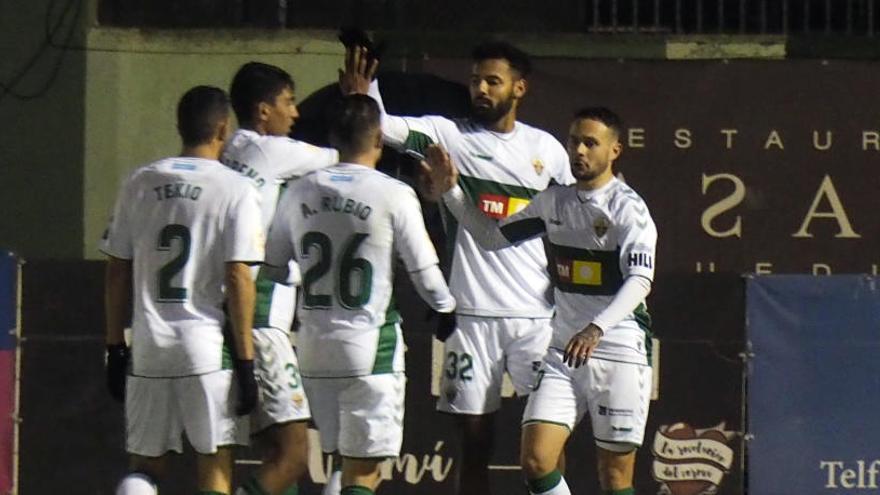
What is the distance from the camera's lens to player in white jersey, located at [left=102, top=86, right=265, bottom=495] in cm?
848

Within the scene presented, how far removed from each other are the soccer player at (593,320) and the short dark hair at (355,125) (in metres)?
0.65

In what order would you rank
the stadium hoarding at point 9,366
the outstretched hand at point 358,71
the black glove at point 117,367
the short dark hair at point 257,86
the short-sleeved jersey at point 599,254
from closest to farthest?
1. the black glove at point 117,367
2. the short-sleeved jersey at point 599,254
3. the short dark hair at point 257,86
4. the outstretched hand at point 358,71
5. the stadium hoarding at point 9,366

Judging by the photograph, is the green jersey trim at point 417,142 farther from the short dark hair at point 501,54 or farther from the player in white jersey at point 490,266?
the short dark hair at point 501,54

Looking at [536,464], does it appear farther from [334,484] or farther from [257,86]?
[257,86]

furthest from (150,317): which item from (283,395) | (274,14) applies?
(274,14)

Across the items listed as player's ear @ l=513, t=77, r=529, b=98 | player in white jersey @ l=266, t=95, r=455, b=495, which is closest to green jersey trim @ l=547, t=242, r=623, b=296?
player in white jersey @ l=266, t=95, r=455, b=495

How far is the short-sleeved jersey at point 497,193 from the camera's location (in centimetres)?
1013

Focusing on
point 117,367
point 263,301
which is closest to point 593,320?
point 263,301

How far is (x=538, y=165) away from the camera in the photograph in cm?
1030

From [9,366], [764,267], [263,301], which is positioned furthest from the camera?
[764,267]

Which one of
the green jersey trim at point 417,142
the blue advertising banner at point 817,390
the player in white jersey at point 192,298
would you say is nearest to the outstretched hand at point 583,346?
the player in white jersey at point 192,298

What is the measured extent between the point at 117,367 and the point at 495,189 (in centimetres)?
229

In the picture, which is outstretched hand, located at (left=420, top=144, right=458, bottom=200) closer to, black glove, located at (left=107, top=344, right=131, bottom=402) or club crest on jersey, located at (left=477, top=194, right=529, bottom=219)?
club crest on jersey, located at (left=477, top=194, right=529, bottom=219)

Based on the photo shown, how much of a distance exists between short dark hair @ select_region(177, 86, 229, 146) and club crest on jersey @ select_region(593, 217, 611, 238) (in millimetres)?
1811
